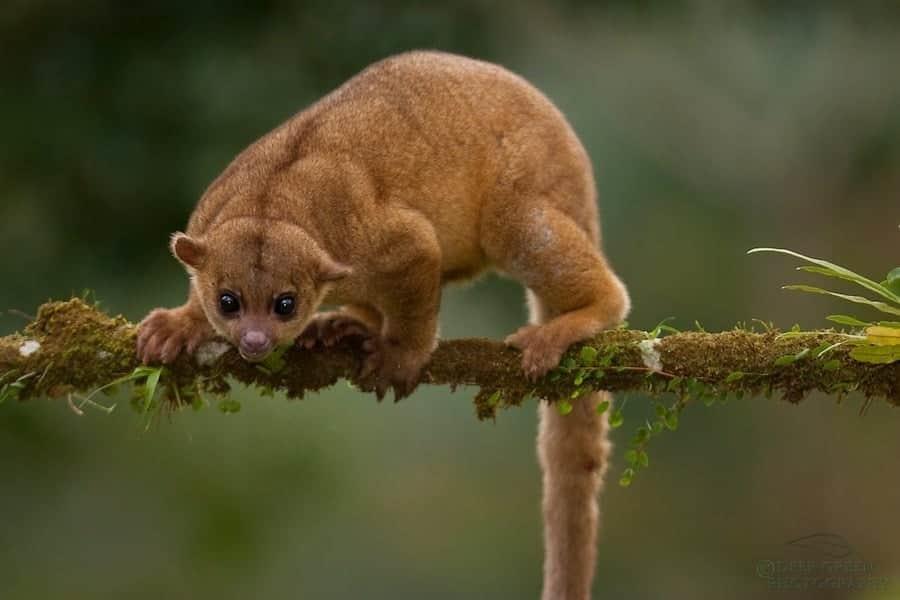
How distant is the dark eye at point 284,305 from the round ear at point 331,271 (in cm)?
15

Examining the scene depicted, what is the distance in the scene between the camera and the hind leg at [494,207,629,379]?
5.68 metres

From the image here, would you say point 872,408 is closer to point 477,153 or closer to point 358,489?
point 358,489

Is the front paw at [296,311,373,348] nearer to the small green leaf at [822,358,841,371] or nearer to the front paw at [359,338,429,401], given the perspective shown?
the front paw at [359,338,429,401]

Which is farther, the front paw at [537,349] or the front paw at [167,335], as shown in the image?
the front paw at [537,349]

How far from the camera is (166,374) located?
511 cm

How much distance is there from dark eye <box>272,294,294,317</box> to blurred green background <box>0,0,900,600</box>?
147 inches

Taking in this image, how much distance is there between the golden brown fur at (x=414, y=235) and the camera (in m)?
5.21

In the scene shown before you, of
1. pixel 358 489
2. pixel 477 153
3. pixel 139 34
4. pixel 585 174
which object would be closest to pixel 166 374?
pixel 477 153

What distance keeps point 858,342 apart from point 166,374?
95.5 inches

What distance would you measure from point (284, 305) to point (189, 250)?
0.42 meters

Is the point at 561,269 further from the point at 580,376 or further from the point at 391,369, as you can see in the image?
the point at 391,369

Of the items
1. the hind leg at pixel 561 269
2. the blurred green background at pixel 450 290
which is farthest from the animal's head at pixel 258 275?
the blurred green background at pixel 450 290

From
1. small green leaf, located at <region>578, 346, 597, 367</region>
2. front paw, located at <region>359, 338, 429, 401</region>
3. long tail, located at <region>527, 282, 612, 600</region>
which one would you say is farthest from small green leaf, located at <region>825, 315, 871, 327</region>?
front paw, located at <region>359, 338, 429, 401</region>

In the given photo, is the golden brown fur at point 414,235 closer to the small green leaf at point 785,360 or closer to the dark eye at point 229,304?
the dark eye at point 229,304
